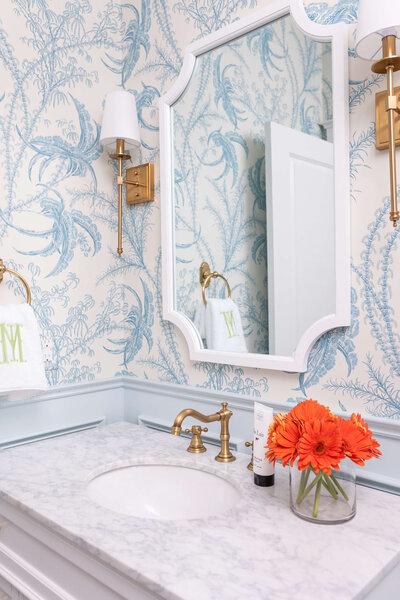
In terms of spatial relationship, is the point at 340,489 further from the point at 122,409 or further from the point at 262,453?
the point at 122,409

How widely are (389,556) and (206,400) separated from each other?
0.67 m

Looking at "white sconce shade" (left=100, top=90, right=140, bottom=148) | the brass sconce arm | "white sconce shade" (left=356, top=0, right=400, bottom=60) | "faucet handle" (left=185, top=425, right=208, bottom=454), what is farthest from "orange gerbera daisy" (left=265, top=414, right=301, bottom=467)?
"white sconce shade" (left=100, top=90, right=140, bottom=148)

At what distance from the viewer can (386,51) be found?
0.91 metres

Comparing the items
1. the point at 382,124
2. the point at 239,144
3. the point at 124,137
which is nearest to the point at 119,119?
the point at 124,137

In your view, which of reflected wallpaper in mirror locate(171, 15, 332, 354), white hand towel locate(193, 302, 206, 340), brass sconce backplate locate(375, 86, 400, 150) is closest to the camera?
brass sconce backplate locate(375, 86, 400, 150)

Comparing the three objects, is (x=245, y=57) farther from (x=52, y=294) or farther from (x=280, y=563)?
(x=280, y=563)

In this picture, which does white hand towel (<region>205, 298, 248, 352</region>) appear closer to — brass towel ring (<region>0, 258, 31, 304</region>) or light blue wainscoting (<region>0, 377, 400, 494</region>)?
light blue wainscoting (<region>0, 377, 400, 494</region>)

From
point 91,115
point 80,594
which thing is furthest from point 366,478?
point 91,115

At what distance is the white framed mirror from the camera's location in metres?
1.08

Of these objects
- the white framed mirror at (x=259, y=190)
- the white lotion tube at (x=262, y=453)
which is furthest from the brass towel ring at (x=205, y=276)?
the white lotion tube at (x=262, y=453)

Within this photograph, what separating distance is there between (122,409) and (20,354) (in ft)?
1.54

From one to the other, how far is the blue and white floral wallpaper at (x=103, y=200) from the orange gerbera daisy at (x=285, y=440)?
25 cm

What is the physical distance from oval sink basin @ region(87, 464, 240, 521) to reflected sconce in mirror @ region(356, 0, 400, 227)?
72 cm

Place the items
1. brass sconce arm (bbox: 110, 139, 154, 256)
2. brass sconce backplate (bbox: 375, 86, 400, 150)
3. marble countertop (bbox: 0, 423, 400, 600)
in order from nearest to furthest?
1. marble countertop (bbox: 0, 423, 400, 600)
2. brass sconce backplate (bbox: 375, 86, 400, 150)
3. brass sconce arm (bbox: 110, 139, 154, 256)
